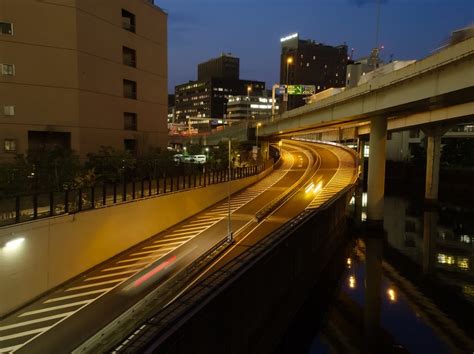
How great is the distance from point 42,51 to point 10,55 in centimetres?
225

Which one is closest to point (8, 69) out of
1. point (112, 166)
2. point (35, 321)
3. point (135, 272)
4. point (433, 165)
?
point (112, 166)

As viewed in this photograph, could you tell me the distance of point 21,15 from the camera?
28.8 metres

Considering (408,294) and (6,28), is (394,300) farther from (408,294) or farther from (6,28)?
(6,28)

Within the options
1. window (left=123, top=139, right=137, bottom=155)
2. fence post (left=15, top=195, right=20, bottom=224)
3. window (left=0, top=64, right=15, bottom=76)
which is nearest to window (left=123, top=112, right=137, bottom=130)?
window (left=123, top=139, right=137, bottom=155)

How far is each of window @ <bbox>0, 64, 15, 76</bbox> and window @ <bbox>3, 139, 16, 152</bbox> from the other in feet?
16.8

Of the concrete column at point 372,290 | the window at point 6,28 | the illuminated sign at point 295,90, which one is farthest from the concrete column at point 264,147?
the window at point 6,28

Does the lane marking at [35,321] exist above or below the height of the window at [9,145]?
Result: below

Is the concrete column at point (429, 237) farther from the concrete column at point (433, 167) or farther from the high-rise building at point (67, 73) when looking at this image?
the high-rise building at point (67, 73)

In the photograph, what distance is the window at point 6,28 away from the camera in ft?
93.9

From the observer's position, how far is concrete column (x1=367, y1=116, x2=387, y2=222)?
3098 cm

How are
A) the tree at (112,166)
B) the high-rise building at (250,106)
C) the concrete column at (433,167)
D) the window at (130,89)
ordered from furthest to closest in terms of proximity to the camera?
the high-rise building at (250,106), the concrete column at (433,167), the window at (130,89), the tree at (112,166)

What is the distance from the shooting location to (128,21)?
128 ft

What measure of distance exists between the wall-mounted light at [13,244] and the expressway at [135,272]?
235cm

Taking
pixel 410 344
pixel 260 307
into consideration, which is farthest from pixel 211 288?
pixel 410 344
